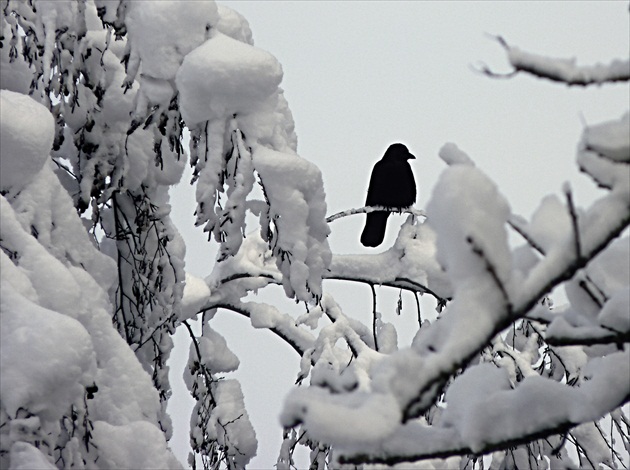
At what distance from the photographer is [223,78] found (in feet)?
9.37

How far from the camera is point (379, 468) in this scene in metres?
1.93

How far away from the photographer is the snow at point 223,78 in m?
2.85

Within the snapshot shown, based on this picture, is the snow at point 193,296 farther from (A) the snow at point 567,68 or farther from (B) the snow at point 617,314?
(A) the snow at point 567,68

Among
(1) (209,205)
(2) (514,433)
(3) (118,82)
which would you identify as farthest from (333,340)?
(2) (514,433)

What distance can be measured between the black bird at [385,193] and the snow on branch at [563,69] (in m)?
5.59

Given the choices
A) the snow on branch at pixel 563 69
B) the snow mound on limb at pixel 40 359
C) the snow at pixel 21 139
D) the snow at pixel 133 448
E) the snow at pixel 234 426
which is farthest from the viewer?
the snow at pixel 234 426

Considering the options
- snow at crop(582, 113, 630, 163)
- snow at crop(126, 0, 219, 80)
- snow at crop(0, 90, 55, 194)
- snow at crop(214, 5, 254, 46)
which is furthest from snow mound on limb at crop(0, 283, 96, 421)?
snow at crop(214, 5, 254, 46)

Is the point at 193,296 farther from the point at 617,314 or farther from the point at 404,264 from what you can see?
the point at 617,314

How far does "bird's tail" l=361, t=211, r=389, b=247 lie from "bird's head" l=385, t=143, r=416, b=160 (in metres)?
0.69

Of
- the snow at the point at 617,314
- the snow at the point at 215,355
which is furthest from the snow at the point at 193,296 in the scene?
the snow at the point at 617,314

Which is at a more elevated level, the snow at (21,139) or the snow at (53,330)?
the snow at (21,139)

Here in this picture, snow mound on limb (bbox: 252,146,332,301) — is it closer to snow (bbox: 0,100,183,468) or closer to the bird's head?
snow (bbox: 0,100,183,468)

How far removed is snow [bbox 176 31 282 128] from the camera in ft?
9.34

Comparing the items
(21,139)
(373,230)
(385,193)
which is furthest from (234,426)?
(385,193)
